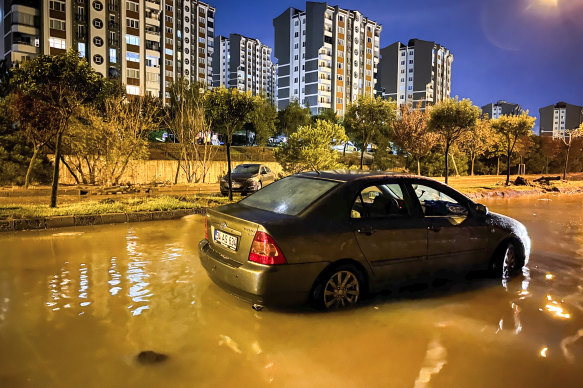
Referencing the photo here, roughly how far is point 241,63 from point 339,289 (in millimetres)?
144227

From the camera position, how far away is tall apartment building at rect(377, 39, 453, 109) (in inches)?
4592

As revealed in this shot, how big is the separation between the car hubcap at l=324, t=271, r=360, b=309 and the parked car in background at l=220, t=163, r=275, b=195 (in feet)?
41.3

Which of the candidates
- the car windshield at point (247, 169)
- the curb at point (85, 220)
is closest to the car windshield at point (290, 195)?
the curb at point (85, 220)

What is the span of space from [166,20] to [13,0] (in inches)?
1005

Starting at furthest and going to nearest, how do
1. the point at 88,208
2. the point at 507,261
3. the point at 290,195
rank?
the point at 88,208, the point at 507,261, the point at 290,195

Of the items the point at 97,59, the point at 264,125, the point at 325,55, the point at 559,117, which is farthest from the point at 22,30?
the point at 559,117

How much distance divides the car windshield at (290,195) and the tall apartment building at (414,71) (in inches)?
4625

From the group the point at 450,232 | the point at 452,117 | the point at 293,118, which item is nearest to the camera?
the point at 450,232

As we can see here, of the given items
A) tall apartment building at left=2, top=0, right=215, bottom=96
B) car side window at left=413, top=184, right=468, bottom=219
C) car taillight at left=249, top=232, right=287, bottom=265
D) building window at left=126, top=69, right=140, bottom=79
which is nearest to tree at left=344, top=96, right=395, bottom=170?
car side window at left=413, top=184, right=468, bottom=219

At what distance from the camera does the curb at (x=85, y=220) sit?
881 cm

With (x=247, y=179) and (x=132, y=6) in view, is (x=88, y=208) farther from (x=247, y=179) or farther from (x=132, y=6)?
(x=132, y=6)

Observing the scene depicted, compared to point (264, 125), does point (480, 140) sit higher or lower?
lower

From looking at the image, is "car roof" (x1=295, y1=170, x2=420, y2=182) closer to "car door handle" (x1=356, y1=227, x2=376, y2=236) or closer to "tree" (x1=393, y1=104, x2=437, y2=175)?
"car door handle" (x1=356, y1=227, x2=376, y2=236)

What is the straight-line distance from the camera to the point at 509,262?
5855 millimetres
